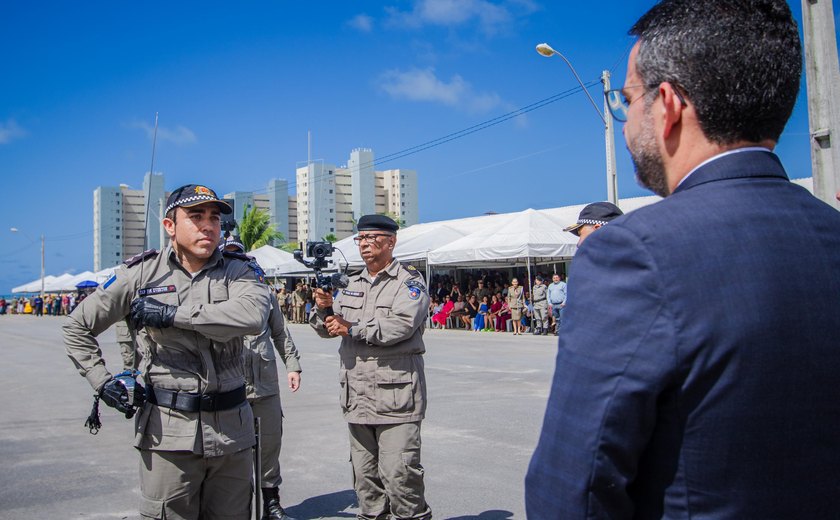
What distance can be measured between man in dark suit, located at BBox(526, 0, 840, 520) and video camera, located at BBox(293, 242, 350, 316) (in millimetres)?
3461

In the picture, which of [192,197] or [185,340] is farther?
[192,197]

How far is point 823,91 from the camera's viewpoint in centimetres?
466

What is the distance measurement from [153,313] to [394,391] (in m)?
1.72

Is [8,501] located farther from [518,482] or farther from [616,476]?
[616,476]

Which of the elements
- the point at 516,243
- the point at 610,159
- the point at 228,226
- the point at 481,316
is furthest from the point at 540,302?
the point at 228,226

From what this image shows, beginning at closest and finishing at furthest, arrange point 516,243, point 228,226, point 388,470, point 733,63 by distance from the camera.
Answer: point 733,63
point 388,470
point 228,226
point 516,243

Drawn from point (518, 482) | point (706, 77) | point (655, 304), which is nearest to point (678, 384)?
point (655, 304)

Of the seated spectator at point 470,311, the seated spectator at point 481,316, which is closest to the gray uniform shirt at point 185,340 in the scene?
the seated spectator at point 481,316

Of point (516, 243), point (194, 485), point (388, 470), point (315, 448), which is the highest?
point (516, 243)

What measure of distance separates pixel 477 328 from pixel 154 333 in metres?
21.2

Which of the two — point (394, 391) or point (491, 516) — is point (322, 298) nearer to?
point (394, 391)

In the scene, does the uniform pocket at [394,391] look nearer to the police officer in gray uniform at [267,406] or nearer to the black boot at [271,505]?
the police officer in gray uniform at [267,406]

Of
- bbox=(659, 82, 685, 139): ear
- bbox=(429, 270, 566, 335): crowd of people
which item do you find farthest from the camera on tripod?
bbox=(429, 270, 566, 335): crowd of people

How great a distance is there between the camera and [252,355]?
5.25m
